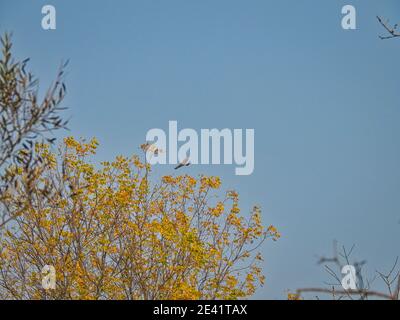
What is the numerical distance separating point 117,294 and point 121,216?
1585 millimetres

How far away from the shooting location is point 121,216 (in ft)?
43.4

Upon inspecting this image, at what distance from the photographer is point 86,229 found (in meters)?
13.1
